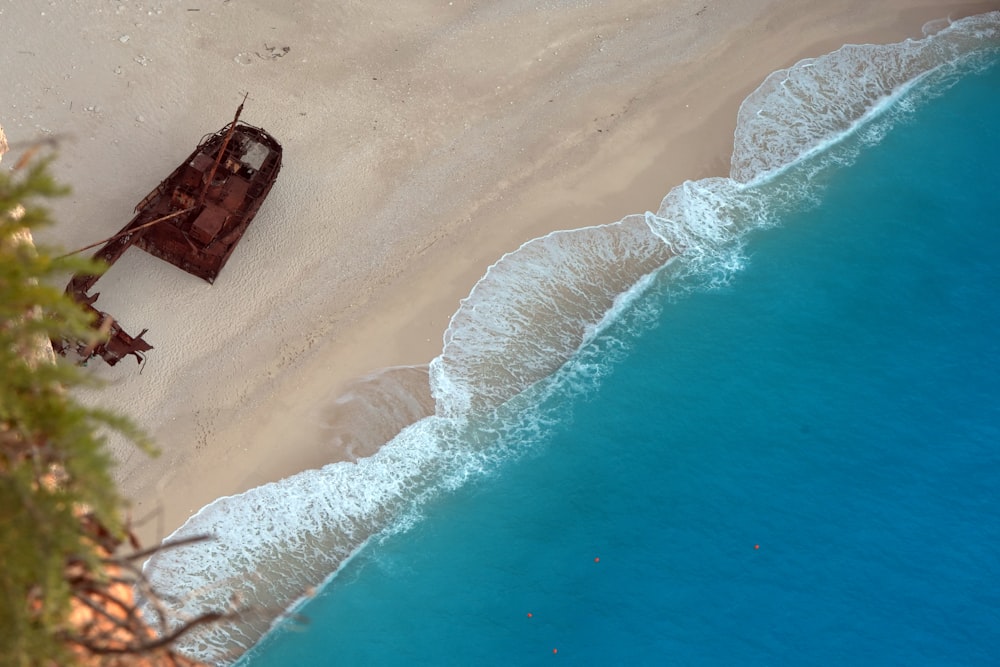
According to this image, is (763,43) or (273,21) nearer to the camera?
(273,21)

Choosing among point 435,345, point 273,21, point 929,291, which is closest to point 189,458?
point 435,345

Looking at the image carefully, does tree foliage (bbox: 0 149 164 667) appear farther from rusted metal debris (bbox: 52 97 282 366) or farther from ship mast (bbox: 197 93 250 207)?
ship mast (bbox: 197 93 250 207)

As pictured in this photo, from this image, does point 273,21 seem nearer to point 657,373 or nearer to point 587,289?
point 587,289

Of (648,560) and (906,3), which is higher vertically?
(906,3)

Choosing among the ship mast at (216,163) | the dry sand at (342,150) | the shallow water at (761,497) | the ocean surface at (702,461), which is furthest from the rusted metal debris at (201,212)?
the shallow water at (761,497)

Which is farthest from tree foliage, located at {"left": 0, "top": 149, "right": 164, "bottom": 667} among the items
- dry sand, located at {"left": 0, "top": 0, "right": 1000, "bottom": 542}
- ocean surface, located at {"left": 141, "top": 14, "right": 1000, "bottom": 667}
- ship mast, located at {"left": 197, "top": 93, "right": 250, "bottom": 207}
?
ship mast, located at {"left": 197, "top": 93, "right": 250, "bottom": 207}

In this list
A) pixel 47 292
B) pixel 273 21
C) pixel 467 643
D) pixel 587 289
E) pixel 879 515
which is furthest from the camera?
pixel 273 21
